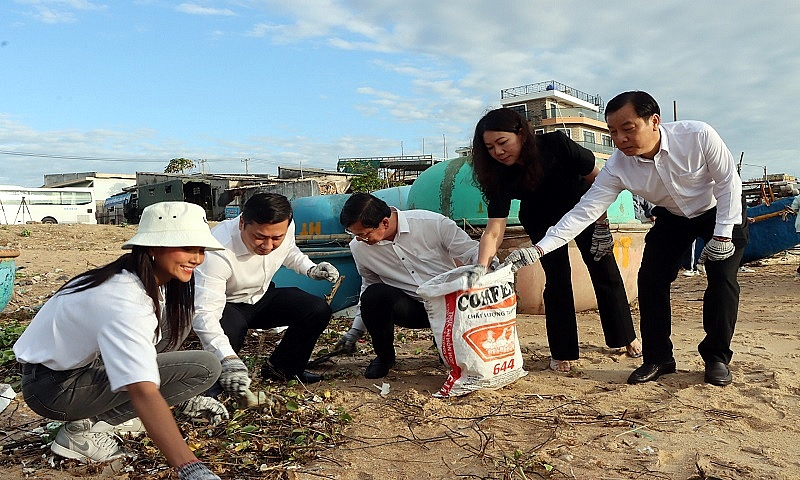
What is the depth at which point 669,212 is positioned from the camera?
3.13 metres

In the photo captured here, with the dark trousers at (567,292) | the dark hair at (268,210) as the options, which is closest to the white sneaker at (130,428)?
the dark hair at (268,210)

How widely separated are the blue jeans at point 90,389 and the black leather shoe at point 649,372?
2085 millimetres

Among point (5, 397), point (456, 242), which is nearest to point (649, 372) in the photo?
point (456, 242)

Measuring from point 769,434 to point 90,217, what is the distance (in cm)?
2611

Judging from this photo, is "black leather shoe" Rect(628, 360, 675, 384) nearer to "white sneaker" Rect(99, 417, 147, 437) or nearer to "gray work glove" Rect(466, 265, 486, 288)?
"gray work glove" Rect(466, 265, 486, 288)

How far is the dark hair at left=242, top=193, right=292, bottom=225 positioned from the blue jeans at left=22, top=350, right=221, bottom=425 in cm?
75

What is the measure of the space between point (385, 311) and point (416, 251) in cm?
40

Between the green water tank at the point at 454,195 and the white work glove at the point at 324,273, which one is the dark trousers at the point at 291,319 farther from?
the green water tank at the point at 454,195

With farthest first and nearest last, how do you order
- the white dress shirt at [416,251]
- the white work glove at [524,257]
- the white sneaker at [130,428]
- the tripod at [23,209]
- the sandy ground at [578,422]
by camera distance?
1. the tripod at [23,209]
2. the white dress shirt at [416,251]
3. the white work glove at [524,257]
4. the white sneaker at [130,428]
5. the sandy ground at [578,422]

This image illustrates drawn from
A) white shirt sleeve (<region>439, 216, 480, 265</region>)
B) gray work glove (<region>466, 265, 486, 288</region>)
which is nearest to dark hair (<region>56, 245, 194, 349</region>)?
gray work glove (<region>466, 265, 486, 288</region>)

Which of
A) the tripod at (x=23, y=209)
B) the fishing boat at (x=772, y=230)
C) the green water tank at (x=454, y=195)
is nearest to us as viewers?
the green water tank at (x=454, y=195)

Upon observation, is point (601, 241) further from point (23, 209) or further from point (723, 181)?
point (23, 209)

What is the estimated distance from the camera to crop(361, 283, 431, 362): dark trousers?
3.33m

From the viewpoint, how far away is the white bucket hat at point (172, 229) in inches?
78.0
